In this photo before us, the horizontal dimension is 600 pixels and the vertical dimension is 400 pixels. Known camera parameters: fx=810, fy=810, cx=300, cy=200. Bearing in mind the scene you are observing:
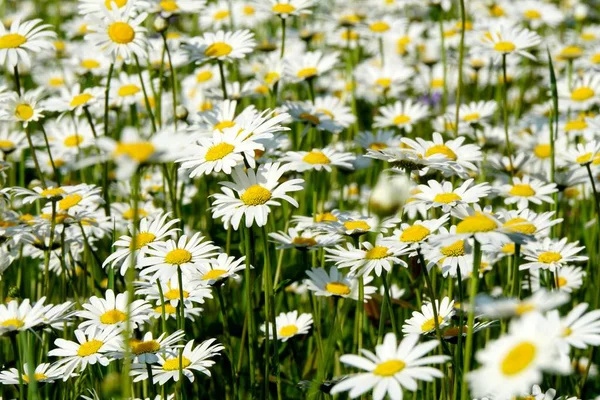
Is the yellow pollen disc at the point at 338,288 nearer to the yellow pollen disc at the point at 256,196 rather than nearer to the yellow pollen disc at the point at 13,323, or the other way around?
the yellow pollen disc at the point at 256,196

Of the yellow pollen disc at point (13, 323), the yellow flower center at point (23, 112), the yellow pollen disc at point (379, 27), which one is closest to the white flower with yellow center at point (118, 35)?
the yellow flower center at point (23, 112)

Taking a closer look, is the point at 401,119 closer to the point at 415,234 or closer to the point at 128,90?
the point at 128,90

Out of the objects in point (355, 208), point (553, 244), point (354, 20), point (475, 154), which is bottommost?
point (355, 208)

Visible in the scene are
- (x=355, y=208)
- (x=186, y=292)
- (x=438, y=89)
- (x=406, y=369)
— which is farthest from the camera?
(x=438, y=89)

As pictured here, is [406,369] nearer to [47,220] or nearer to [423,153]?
[423,153]

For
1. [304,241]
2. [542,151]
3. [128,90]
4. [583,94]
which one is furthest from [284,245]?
[583,94]

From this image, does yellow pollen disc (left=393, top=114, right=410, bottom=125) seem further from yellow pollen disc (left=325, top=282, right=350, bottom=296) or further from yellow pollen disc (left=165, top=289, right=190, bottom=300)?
yellow pollen disc (left=165, top=289, right=190, bottom=300)

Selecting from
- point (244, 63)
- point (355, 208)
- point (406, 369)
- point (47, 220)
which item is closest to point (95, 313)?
point (47, 220)
